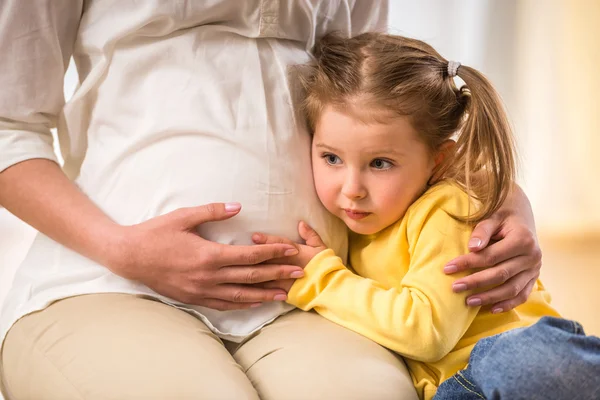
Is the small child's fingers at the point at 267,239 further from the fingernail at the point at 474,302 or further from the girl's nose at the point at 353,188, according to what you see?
the fingernail at the point at 474,302

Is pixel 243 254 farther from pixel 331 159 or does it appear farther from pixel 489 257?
pixel 489 257

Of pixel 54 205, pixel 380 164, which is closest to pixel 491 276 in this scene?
pixel 380 164

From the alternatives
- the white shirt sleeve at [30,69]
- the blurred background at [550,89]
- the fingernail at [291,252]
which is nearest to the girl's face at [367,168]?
the fingernail at [291,252]

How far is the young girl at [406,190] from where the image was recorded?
3.50 feet

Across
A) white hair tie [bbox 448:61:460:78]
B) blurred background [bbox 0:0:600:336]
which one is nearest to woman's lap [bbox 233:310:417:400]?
white hair tie [bbox 448:61:460:78]

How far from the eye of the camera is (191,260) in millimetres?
1054

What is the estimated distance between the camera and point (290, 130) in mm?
1183

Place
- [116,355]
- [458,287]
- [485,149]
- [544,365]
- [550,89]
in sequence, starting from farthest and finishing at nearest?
[550,89] → [485,149] → [458,287] → [116,355] → [544,365]

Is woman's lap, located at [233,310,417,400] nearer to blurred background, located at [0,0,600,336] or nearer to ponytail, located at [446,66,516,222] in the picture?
ponytail, located at [446,66,516,222]

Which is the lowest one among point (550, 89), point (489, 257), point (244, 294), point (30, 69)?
point (550, 89)

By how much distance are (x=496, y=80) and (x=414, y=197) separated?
1693 mm

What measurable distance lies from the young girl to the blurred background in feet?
4.78

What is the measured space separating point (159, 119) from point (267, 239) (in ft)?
0.80

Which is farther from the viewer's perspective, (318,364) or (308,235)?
(308,235)
